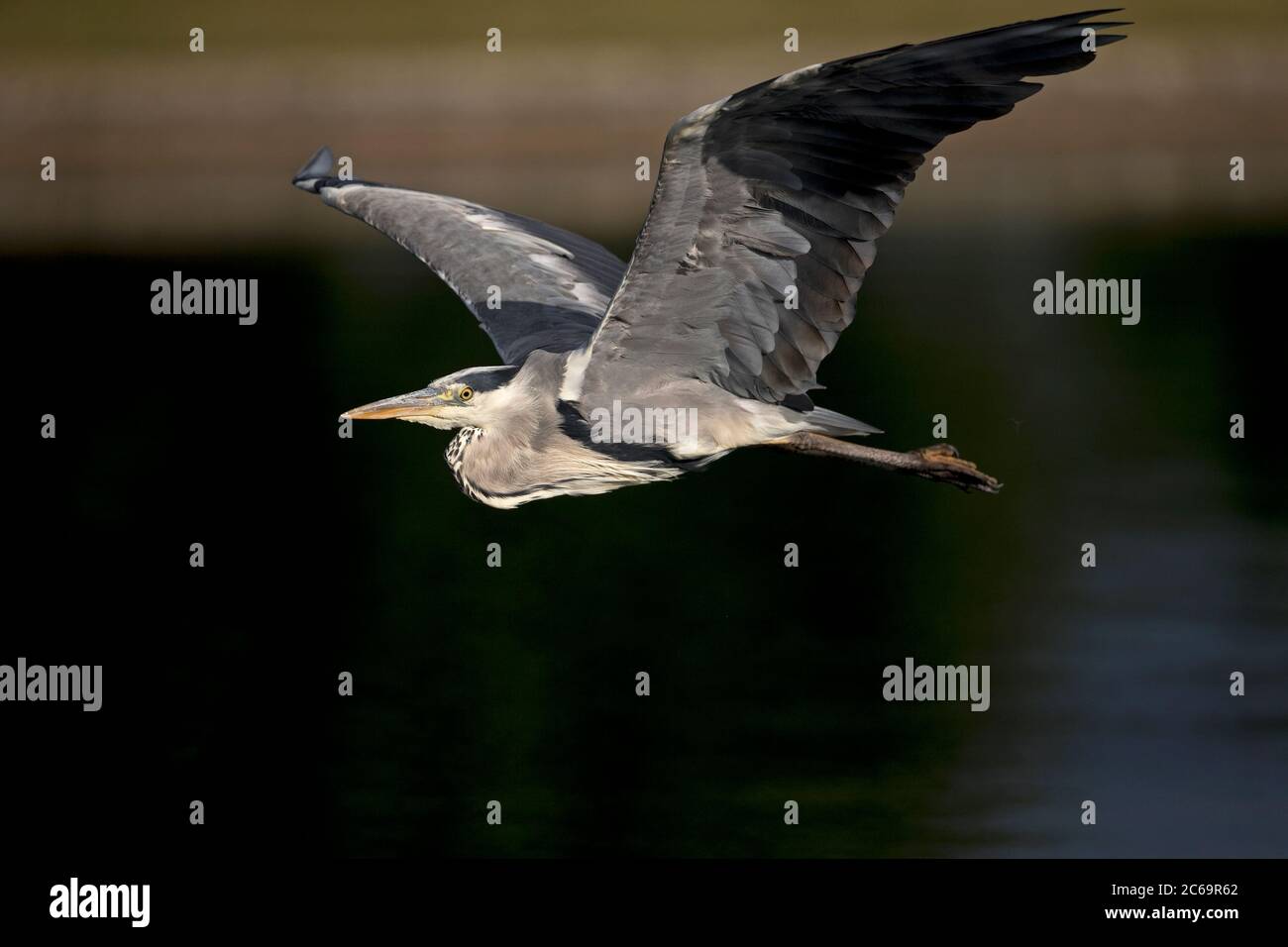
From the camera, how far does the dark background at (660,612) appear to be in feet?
26.8

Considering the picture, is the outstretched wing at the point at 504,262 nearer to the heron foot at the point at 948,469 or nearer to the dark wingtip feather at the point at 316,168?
the dark wingtip feather at the point at 316,168

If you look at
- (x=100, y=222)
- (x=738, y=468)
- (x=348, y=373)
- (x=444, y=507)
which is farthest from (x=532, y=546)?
(x=100, y=222)

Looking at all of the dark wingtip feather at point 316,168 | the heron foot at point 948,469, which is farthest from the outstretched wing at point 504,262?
the heron foot at point 948,469

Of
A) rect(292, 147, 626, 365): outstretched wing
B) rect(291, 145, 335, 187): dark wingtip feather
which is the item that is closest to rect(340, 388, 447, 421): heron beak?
rect(292, 147, 626, 365): outstretched wing

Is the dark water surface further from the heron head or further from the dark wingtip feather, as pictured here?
the dark wingtip feather

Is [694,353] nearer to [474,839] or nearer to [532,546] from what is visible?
[474,839]

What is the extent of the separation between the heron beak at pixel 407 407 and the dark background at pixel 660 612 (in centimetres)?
203

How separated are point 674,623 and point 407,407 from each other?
3636mm

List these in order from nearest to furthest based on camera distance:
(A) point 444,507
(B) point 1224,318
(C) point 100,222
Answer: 1. (A) point 444,507
2. (B) point 1224,318
3. (C) point 100,222

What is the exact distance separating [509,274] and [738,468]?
17.9 feet

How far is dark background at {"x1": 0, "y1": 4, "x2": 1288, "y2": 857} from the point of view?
8172 mm

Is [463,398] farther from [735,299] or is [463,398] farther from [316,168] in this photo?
[316,168]

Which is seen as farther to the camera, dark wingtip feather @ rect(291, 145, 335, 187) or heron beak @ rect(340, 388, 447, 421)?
dark wingtip feather @ rect(291, 145, 335, 187)

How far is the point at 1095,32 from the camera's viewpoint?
5551 millimetres
